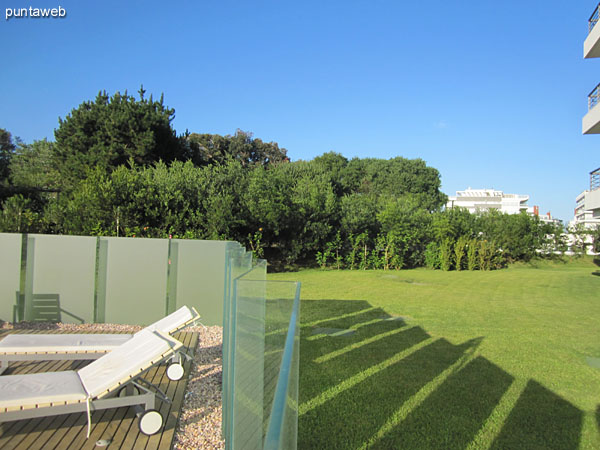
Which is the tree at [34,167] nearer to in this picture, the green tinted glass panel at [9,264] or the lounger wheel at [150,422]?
the green tinted glass panel at [9,264]

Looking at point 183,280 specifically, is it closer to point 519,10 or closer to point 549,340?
point 549,340

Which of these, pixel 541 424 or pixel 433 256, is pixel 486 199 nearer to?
pixel 433 256

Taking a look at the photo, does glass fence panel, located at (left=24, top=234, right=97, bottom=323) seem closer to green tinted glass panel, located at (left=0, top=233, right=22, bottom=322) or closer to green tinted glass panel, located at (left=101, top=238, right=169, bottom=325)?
green tinted glass panel, located at (left=0, top=233, right=22, bottom=322)

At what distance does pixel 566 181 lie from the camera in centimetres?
3841

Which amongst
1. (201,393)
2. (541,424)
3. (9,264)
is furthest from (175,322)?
(9,264)

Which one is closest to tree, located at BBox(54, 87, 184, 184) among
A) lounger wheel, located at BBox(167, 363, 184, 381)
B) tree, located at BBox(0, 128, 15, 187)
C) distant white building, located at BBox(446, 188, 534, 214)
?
tree, located at BBox(0, 128, 15, 187)

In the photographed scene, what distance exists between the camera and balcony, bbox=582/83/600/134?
16484 millimetres

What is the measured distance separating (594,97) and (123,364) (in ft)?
64.4

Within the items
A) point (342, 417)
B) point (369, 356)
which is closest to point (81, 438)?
point (342, 417)

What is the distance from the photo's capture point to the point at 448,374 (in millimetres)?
5871

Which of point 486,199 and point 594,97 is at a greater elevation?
point 486,199

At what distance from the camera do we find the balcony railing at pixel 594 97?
16.6 metres

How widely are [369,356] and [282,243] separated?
45.8 feet

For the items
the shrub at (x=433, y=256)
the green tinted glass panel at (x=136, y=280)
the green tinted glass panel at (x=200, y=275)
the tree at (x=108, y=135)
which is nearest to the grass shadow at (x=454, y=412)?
the green tinted glass panel at (x=200, y=275)
